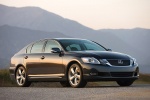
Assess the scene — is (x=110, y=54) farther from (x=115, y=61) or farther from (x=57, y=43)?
(x=57, y=43)

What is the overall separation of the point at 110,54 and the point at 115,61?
318 mm

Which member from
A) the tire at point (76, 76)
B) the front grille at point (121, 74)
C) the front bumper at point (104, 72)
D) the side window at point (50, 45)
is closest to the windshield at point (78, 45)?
the side window at point (50, 45)

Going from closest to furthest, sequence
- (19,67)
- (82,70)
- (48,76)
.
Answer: (82,70)
(48,76)
(19,67)

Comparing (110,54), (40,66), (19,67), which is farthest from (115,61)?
(19,67)

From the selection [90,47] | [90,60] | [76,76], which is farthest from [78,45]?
[76,76]

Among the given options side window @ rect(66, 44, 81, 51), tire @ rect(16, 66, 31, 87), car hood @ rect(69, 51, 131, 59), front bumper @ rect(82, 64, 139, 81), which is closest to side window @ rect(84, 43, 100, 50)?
side window @ rect(66, 44, 81, 51)

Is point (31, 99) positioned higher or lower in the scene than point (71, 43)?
lower

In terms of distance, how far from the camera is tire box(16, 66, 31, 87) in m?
15.7

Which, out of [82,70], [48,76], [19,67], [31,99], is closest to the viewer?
[31,99]

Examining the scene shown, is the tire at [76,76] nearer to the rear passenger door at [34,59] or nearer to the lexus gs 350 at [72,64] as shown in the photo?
the lexus gs 350 at [72,64]

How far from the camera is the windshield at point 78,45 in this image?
1480cm

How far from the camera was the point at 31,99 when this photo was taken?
32.8ft

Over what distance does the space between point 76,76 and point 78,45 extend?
4.73ft

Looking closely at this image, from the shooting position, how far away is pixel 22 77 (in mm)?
15797
